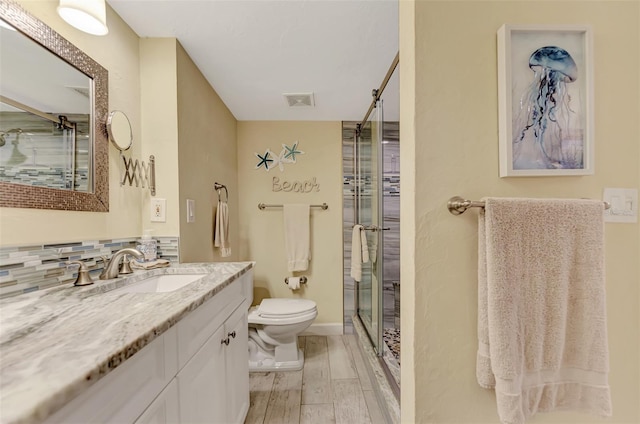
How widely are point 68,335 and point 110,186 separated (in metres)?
0.88

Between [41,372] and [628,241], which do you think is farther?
[628,241]

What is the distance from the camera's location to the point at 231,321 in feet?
3.84

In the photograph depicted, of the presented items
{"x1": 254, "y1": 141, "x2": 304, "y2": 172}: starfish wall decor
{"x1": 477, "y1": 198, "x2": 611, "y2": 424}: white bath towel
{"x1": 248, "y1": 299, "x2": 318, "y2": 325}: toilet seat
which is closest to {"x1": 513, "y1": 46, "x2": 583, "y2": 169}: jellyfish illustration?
{"x1": 477, "y1": 198, "x2": 611, "y2": 424}: white bath towel

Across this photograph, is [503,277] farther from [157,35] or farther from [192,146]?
[157,35]

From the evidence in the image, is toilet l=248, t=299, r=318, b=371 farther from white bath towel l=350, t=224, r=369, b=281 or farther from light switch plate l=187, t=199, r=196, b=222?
light switch plate l=187, t=199, r=196, b=222

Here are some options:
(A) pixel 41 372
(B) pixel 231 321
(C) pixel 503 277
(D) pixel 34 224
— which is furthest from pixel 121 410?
(C) pixel 503 277

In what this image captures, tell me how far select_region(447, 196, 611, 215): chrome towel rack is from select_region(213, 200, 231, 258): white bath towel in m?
1.58

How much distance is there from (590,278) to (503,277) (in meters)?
0.26

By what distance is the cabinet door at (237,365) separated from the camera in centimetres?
115

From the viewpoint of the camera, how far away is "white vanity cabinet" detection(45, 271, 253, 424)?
0.51 metres

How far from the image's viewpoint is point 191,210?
5.05ft

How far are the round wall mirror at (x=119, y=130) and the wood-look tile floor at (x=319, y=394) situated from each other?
1586mm

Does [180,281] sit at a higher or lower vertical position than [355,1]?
lower

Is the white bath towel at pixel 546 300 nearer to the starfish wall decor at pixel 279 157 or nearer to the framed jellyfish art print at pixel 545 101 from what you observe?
the framed jellyfish art print at pixel 545 101
